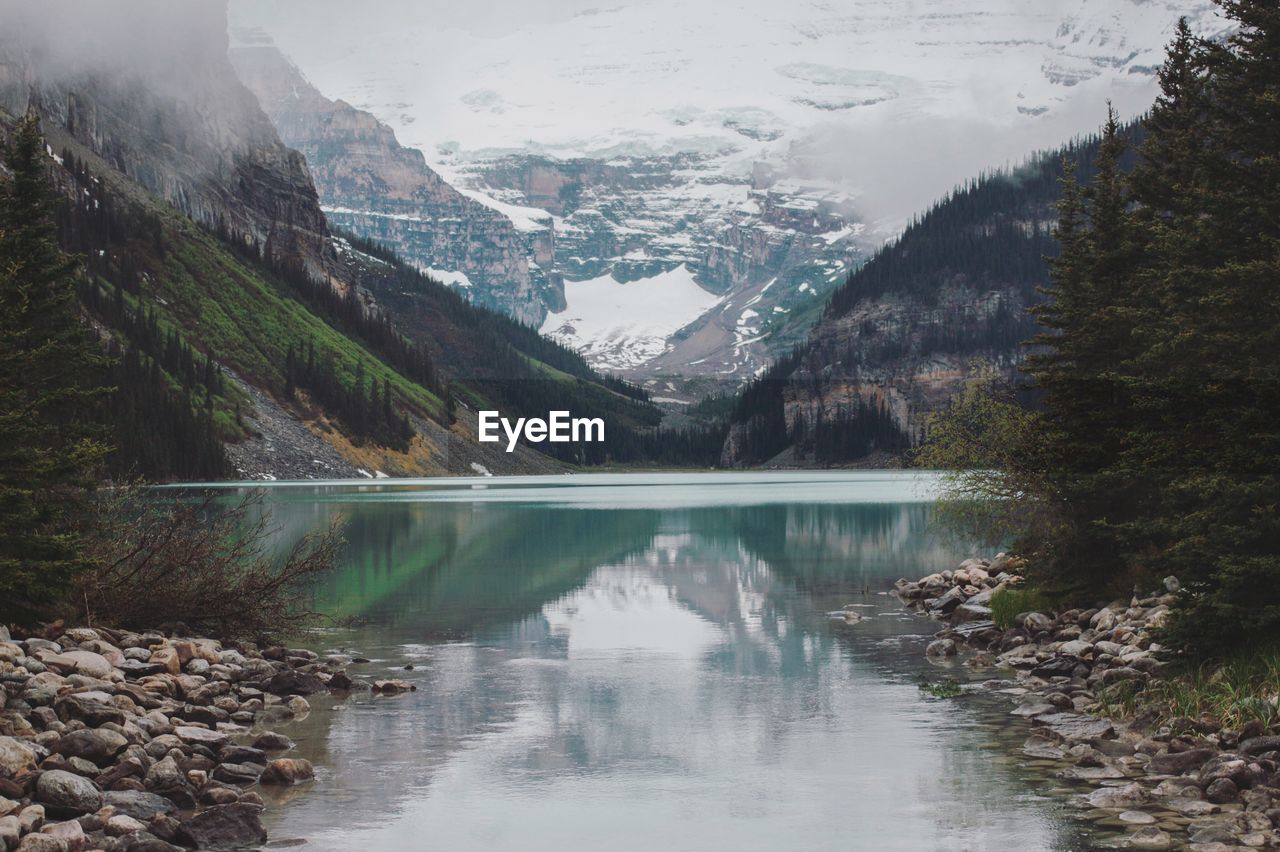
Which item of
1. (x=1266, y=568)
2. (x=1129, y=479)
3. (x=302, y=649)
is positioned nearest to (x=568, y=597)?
(x=302, y=649)

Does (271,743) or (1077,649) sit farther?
(1077,649)

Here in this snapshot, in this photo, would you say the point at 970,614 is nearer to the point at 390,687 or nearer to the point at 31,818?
the point at 390,687

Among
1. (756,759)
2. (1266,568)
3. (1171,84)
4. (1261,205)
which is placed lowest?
(756,759)

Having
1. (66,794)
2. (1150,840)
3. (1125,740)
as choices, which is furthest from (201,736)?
(1125,740)

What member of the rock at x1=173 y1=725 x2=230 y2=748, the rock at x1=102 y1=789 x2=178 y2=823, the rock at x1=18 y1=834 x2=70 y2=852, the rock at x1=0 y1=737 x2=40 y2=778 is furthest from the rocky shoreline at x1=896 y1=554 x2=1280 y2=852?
the rock at x1=0 y1=737 x2=40 y2=778

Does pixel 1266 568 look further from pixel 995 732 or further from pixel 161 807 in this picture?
pixel 161 807

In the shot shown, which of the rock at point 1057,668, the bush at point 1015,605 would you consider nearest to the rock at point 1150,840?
the rock at point 1057,668

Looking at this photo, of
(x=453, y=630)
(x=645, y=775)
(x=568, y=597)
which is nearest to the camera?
(x=645, y=775)
